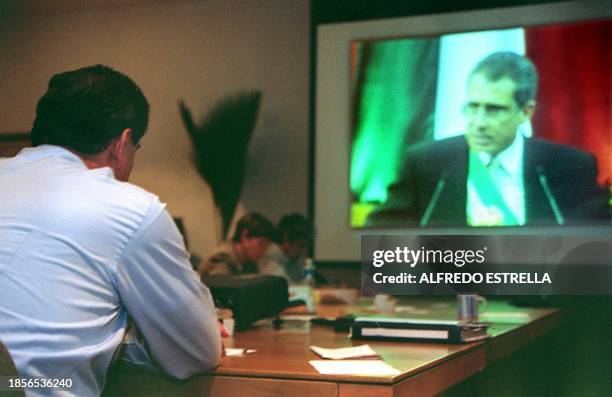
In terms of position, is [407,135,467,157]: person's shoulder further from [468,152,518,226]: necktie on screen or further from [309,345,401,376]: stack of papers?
[309,345,401,376]: stack of papers

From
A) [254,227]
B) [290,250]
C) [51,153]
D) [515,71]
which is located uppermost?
[515,71]

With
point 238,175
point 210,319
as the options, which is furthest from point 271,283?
point 238,175

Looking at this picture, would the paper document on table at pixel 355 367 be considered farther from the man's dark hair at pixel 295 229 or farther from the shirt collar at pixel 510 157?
the man's dark hair at pixel 295 229

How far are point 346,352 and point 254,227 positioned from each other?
2.43 metres

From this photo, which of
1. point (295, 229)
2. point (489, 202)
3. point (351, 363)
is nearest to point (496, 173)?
point (489, 202)

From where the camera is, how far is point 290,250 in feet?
12.2

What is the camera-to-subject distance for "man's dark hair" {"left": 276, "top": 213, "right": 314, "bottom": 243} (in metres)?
3.73

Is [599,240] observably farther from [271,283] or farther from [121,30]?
[121,30]

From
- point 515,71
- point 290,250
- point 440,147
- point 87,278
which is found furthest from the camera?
point 290,250

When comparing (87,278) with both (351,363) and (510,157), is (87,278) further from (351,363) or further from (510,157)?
(510,157)

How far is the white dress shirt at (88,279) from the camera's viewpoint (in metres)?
1.09

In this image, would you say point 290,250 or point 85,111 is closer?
point 85,111

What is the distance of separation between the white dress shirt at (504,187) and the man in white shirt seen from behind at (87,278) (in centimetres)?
154

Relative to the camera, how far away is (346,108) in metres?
3.75
